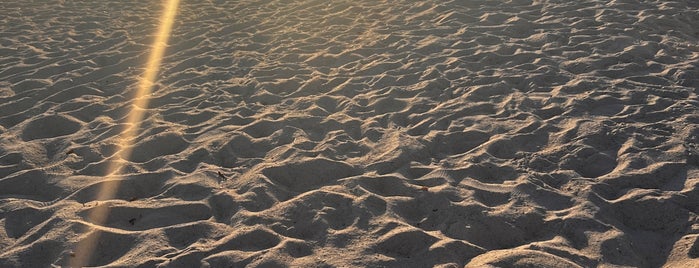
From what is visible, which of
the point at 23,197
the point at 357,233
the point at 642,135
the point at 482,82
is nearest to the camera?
the point at 357,233

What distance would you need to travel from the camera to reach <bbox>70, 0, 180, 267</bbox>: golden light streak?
304 centimetres

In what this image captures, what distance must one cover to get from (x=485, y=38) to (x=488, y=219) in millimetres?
3442

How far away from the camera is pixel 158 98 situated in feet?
17.2

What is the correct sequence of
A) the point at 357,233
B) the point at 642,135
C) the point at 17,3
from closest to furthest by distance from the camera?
the point at 357,233 < the point at 642,135 < the point at 17,3

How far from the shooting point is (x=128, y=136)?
4.45 m

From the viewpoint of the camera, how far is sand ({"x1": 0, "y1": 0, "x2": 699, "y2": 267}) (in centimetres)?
302

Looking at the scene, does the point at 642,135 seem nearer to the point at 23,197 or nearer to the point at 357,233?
the point at 357,233

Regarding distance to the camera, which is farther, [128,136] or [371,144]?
[128,136]

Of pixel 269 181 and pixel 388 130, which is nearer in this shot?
pixel 269 181

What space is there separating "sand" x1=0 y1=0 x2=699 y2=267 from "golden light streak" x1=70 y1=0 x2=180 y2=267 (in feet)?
0.06

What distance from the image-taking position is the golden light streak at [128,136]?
3.04m

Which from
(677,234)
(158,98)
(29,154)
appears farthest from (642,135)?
(29,154)

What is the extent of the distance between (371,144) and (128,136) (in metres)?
1.93

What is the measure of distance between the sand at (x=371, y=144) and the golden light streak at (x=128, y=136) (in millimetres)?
18
